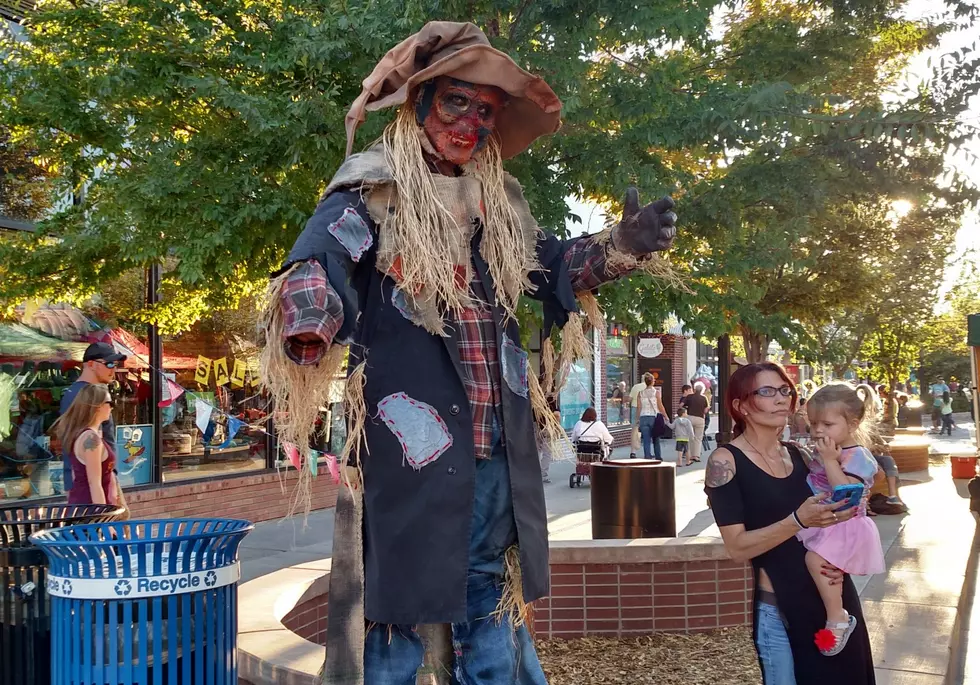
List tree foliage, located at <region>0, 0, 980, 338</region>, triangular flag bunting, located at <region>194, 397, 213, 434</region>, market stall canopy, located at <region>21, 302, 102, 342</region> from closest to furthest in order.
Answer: tree foliage, located at <region>0, 0, 980, 338</region>, market stall canopy, located at <region>21, 302, 102, 342</region>, triangular flag bunting, located at <region>194, 397, 213, 434</region>

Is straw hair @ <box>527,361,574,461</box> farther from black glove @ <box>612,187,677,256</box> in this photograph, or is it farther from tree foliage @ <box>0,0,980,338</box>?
tree foliage @ <box>0,0,980,338</box>

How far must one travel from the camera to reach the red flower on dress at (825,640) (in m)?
2.98

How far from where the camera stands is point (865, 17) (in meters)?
6.12

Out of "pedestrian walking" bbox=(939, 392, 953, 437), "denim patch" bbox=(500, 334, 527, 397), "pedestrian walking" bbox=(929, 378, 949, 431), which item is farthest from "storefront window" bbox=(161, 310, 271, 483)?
"pedestrian walking" bbox=(929, 378, 949, 431)

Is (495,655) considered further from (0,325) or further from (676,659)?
(0,325)

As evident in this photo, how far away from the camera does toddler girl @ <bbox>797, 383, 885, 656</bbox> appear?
3014 millimetres

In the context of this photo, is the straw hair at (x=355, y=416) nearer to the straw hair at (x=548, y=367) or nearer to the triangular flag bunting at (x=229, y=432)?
the straw hair at (x=548, y=367)

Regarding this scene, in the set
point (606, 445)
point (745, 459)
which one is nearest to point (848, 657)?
point (745, 459)

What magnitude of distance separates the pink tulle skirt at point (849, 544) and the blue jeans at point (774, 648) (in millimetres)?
265

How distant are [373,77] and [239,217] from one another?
3230mm

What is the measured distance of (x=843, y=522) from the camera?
9.96 ft

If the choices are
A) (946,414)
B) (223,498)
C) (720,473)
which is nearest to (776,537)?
(720,473)

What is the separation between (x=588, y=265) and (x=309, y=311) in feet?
2.73

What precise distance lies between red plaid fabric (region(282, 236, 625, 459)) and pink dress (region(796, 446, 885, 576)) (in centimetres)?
125
